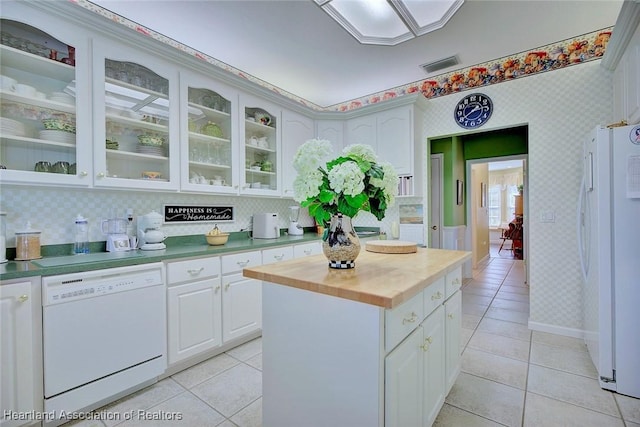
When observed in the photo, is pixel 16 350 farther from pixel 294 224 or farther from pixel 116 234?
pixel 294 224

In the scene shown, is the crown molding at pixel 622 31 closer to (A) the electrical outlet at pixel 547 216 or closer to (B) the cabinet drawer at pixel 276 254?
(A) the electrical outlet at pixel 547 216

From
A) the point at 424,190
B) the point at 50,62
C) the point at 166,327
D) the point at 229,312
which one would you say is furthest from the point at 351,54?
the point at 166,327

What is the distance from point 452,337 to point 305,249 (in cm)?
177

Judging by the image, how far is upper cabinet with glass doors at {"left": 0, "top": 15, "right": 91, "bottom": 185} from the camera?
5.83 ft

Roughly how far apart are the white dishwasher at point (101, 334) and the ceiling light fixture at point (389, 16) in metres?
2.40

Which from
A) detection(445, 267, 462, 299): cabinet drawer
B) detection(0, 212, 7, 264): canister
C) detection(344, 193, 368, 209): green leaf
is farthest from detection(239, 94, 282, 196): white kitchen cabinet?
detection(445, 267, 462, 299): cabinet drawer

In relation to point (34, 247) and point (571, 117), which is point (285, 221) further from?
point (571, 117)

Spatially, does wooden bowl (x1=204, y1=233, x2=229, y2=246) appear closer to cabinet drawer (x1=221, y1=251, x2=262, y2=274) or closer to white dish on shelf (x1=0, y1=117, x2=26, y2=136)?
cabinet drawer (x1=221, y1=251, x2=262, y2=274)

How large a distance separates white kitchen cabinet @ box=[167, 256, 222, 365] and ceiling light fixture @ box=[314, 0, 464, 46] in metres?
2.24

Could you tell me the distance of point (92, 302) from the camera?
5.66 feet

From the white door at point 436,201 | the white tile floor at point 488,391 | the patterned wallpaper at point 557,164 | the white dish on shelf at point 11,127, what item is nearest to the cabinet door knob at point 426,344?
the white tile floor at point 488,391

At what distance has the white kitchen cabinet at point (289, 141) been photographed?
11.4 feet

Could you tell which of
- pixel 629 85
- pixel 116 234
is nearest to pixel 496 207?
pixel 629 85

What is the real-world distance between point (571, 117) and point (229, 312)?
3642mm
